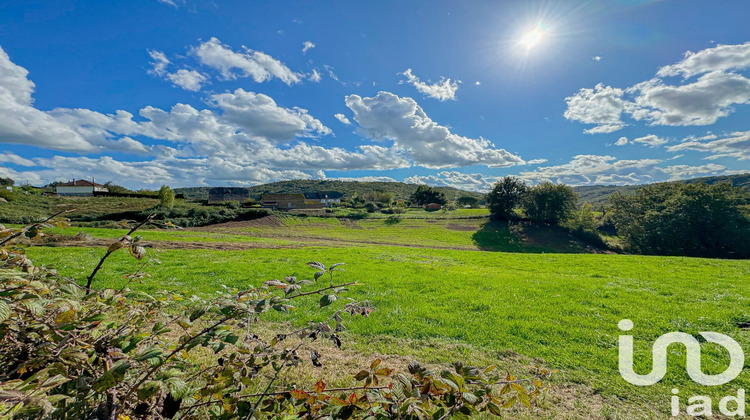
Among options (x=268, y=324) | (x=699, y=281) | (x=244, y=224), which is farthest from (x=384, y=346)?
(x=244, y=224)

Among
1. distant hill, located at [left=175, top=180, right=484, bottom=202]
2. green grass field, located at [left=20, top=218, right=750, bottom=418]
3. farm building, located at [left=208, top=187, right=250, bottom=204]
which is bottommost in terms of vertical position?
green grass field, located at [left=20, top=218, right=750, bottom=418]

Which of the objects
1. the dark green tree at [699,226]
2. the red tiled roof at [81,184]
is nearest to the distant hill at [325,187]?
the red tiled roof at [81,184]

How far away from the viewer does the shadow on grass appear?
41.4 metres

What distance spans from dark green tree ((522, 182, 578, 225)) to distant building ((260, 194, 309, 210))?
5404cm

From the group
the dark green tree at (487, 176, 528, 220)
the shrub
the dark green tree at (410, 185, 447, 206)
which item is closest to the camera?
the shrub

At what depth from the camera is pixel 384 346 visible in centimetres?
558

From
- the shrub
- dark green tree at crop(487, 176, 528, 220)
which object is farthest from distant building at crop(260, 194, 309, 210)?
the shrub

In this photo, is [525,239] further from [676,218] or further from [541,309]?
[541,309]

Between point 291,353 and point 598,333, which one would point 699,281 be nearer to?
point 598,333

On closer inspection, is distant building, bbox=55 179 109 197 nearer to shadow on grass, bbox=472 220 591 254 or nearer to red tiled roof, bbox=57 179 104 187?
red tiled roof, bbox=57 179 104 187

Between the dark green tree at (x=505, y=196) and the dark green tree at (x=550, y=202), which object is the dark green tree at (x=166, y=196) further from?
the dark green tree at (x=550, y=202)

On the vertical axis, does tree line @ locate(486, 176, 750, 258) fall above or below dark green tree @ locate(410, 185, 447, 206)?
below

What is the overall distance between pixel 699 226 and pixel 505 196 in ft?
82.4

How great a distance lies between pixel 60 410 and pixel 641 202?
218ft
